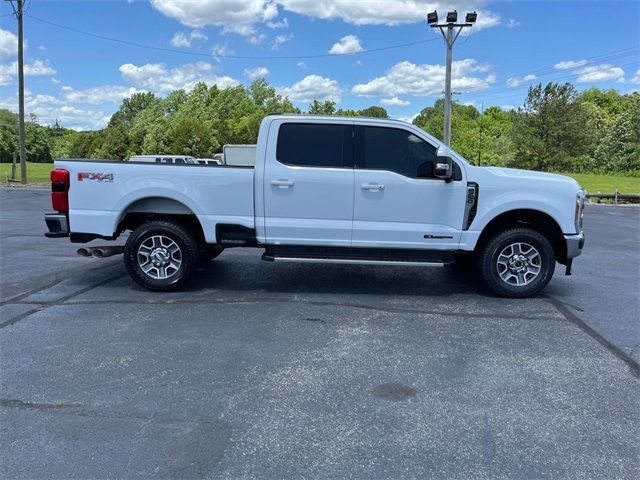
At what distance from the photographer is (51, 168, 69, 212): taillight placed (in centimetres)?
616

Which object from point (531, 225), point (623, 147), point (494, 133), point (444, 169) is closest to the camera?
point (444, 169)

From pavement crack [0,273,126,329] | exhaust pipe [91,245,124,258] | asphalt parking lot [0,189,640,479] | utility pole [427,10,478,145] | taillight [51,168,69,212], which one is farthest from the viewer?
utility pole [427,10,478,145]

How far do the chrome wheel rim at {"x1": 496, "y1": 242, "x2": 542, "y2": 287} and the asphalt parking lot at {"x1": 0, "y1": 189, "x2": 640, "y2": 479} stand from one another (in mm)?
328

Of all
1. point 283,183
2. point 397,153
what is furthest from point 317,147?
point 397,153

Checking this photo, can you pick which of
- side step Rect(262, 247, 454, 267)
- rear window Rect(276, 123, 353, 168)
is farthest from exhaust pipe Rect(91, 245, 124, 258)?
rear window Rect(276, 123, 353, 168)

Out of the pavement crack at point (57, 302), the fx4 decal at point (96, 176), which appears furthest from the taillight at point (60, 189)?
the pavement crack at point (57, 302)

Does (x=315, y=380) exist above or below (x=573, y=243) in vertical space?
below

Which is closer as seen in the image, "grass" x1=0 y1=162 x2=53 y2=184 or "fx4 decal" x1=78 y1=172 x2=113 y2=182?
"fx4 decal" x1=78 y1=172 x2=113 y2=182

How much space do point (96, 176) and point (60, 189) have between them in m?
0.48

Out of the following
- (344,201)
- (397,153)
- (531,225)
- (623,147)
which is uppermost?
(623,147)

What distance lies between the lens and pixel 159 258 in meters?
6.35

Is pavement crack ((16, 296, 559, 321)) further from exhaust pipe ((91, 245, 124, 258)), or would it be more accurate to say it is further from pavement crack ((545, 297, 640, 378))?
exhaust pipe ((91, 245, 124, 258))

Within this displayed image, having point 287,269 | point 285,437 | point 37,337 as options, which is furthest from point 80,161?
point 285,437

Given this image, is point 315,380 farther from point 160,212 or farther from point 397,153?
point 160,212
